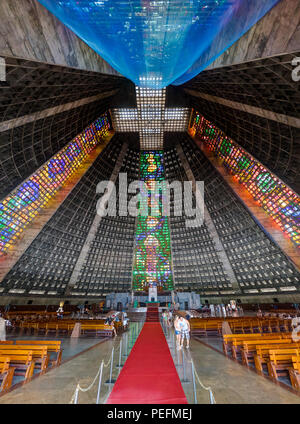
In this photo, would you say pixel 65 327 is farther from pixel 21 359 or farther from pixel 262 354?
pixel 262 354

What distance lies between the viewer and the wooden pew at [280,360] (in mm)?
4746

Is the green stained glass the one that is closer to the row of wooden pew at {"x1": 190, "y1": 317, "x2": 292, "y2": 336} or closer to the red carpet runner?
the row of wooden pew at {"x1": 190, "y1": 317, "x2": 292, "y2": 336}

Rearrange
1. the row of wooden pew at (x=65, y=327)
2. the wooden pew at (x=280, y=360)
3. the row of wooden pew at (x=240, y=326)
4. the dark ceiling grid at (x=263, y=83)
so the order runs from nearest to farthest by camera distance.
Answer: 1. the wooden pew at (x=280, y=360)
2. the dark ceiling grid at (x=263, y=83)
3. the row of wooden pew at (x=240, y=326)
4. the row of wooden pew at (x=65, y=327)

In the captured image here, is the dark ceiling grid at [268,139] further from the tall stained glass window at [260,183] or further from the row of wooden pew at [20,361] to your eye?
the row of wooden pew at [20,361]

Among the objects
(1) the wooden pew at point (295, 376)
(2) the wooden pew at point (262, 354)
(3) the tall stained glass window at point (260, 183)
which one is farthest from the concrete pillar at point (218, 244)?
(1) the wooden pew at point (295, 376)

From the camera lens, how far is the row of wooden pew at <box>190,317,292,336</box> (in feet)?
37.3

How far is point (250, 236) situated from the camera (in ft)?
97.0

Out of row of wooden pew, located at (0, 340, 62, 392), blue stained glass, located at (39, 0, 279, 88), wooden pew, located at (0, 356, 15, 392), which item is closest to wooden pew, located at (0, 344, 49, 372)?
row of wooden pew, located at (0, 340, 62, 392)

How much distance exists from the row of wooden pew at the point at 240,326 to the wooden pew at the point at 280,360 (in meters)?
6.77

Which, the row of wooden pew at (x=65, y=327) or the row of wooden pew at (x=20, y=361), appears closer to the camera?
the row of wooden pew at (x=20, y=361)

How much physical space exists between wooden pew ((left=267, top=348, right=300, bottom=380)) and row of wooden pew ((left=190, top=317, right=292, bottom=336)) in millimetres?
6767

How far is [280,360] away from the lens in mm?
5012
